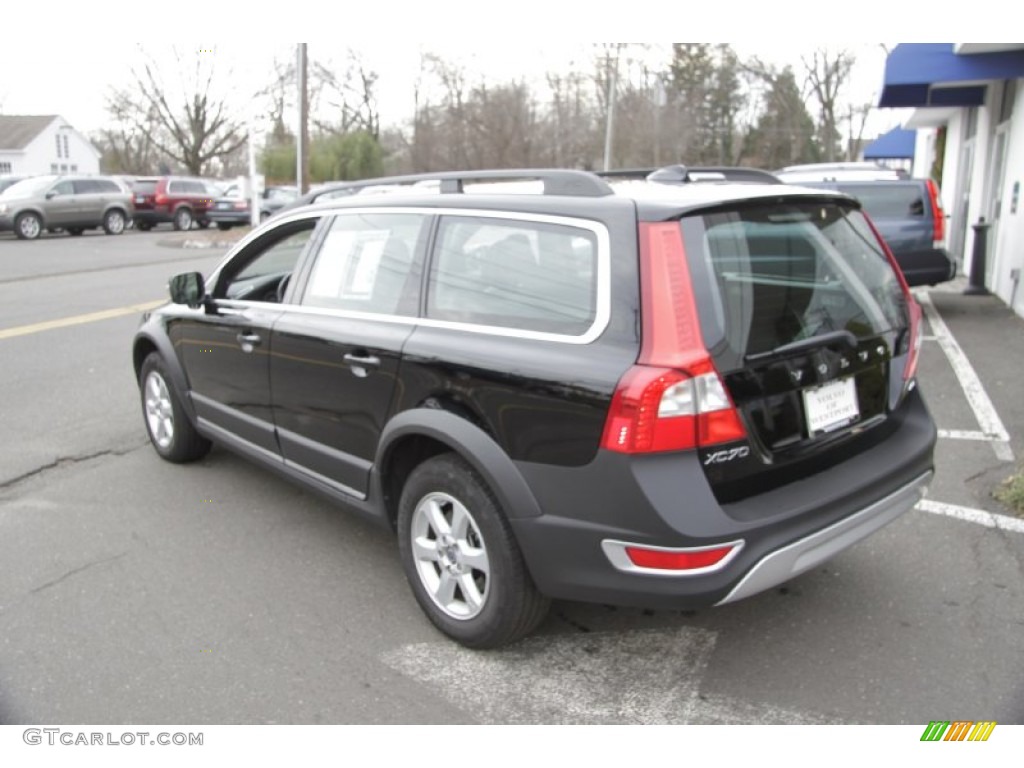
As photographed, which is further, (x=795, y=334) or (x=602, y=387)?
(x=795, y=334)

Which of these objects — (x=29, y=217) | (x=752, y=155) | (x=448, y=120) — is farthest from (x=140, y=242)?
(x=752, y=155)

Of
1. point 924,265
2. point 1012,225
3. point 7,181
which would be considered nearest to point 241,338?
point 924,265

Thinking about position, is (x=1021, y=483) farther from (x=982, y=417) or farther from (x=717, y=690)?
(x=717, y=690)

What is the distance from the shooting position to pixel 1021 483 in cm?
451

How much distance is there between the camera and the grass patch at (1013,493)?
4.45 meters

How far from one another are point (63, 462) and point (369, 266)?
9.63 ft

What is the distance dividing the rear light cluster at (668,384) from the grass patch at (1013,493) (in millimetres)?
2595

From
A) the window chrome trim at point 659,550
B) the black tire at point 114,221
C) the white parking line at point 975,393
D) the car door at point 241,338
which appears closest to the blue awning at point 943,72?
the white parking line at point 975,393

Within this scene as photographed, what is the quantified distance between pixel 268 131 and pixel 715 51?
29.6 meters

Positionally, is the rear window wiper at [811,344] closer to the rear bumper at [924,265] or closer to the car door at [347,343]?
the car door at [347,343]

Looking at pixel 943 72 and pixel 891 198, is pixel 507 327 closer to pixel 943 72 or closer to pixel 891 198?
pixel 891 198

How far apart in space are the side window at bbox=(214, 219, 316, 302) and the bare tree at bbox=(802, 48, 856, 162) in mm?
44766

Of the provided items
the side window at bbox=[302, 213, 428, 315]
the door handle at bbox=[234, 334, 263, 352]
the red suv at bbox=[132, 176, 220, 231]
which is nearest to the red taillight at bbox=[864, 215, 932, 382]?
the side window at bbox=[302, 213, 428, 315]

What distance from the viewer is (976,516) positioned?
173 inches
